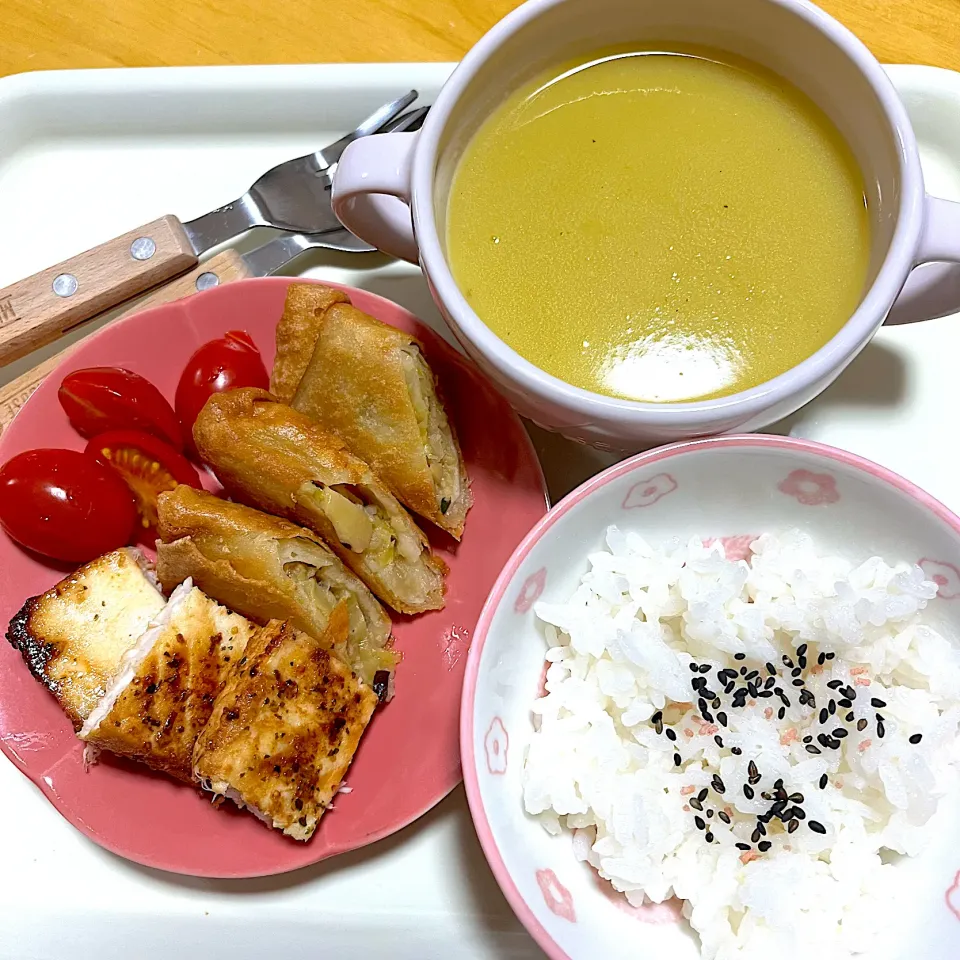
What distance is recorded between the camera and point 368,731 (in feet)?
5.20

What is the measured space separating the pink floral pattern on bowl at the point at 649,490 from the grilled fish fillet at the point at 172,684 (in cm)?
65

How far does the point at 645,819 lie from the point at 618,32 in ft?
3.79

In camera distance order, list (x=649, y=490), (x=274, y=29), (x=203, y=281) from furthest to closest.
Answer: (x=274, y=29) < (x=203, y=281) < (x=649, y=490)

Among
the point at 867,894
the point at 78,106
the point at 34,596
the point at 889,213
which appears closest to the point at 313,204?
the point at 78,106

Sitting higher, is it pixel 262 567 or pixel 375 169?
pixel 375 169

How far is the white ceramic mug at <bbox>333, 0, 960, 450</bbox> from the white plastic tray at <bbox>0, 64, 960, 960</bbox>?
0.45m

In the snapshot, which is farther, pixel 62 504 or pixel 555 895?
pixel 62 504

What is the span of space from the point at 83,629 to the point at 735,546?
108cm

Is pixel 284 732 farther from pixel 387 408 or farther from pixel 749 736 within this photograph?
pixel 749 736

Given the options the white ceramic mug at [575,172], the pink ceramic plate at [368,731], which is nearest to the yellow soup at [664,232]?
the white ceramic mug at [575,172]

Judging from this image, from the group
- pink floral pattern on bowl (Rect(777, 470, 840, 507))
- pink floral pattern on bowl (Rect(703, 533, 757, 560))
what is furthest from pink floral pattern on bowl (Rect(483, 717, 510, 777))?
pink floral pattern on bowl (Rect(777, 470, 840, 507))

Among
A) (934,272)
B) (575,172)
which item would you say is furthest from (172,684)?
(934,272)

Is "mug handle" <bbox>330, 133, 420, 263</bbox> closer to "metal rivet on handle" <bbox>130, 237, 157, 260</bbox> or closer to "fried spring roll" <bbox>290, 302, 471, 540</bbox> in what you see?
"fried spring roll" <bbox>290, 302, 471, 540</bbox>

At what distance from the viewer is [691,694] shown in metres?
1.45
